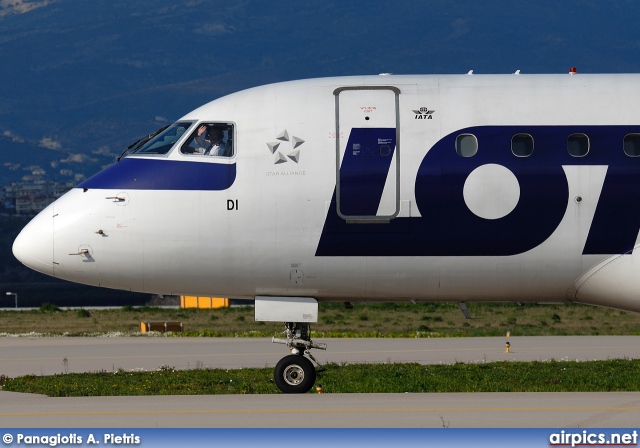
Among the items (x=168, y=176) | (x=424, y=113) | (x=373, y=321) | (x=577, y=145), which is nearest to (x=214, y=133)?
(x=168, y=176)

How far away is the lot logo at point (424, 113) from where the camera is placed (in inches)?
798

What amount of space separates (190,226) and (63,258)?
2.13m

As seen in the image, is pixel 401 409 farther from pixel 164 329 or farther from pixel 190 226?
pixel 164 329

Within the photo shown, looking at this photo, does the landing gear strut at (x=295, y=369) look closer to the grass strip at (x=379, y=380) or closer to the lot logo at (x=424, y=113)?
the grass strip at (x=379, y=380)

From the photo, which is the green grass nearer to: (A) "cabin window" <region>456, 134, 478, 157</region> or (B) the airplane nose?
(B) the airplane nose

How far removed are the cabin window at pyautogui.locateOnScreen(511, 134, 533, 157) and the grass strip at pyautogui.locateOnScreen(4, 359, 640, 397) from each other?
16.9 ft

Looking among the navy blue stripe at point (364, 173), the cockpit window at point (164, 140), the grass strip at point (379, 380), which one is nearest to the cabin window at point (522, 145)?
the navy blue stripe at point (364, 173)

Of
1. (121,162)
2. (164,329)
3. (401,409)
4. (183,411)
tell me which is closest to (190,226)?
(121,162)

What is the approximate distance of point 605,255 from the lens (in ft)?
66.3

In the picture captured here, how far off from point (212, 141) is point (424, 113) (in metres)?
3.53

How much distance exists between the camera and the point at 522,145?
66.1ft

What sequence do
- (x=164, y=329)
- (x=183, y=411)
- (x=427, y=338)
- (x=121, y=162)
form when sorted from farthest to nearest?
(x=164, y=329), (x=427, y=338), (x=121, y=162), (x=183, y=411)

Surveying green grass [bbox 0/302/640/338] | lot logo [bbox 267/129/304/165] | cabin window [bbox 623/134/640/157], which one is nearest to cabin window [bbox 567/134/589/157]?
cabin window [bbox 623/134/640/157]

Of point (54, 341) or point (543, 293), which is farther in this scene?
point (54, 341)
